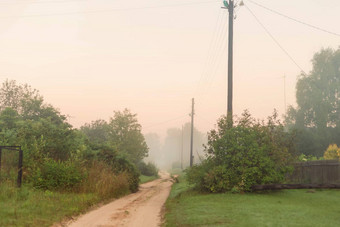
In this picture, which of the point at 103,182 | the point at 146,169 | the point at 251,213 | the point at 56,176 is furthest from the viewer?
the point at 146,169

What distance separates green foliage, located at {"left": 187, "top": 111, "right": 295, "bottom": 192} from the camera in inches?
687

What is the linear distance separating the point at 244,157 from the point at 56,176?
958 centimetres

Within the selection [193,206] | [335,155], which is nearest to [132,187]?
[193,206]

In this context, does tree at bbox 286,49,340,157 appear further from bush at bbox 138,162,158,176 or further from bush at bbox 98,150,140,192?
bush at bbox 98,150,140,192

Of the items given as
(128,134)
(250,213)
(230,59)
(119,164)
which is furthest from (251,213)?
(128,134)

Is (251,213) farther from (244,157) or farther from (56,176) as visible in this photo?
(56,176)

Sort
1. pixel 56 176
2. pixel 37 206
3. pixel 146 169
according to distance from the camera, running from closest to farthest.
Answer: pixel 37 206 → pixel 56 176 → pixel 146 169

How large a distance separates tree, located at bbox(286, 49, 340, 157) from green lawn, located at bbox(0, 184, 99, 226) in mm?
37984

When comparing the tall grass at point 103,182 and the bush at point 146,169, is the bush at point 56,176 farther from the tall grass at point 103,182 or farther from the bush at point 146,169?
the bush at point 146,169

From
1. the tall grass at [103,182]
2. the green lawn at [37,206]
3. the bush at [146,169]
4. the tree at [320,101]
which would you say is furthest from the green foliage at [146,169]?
the green lawn at [37,206]

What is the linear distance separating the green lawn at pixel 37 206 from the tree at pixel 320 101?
38.0m

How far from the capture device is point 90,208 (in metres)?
14.2

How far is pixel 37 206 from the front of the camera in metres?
12.3

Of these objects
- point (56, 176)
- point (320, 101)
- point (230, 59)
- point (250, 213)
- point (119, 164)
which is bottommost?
point (250, 213)
